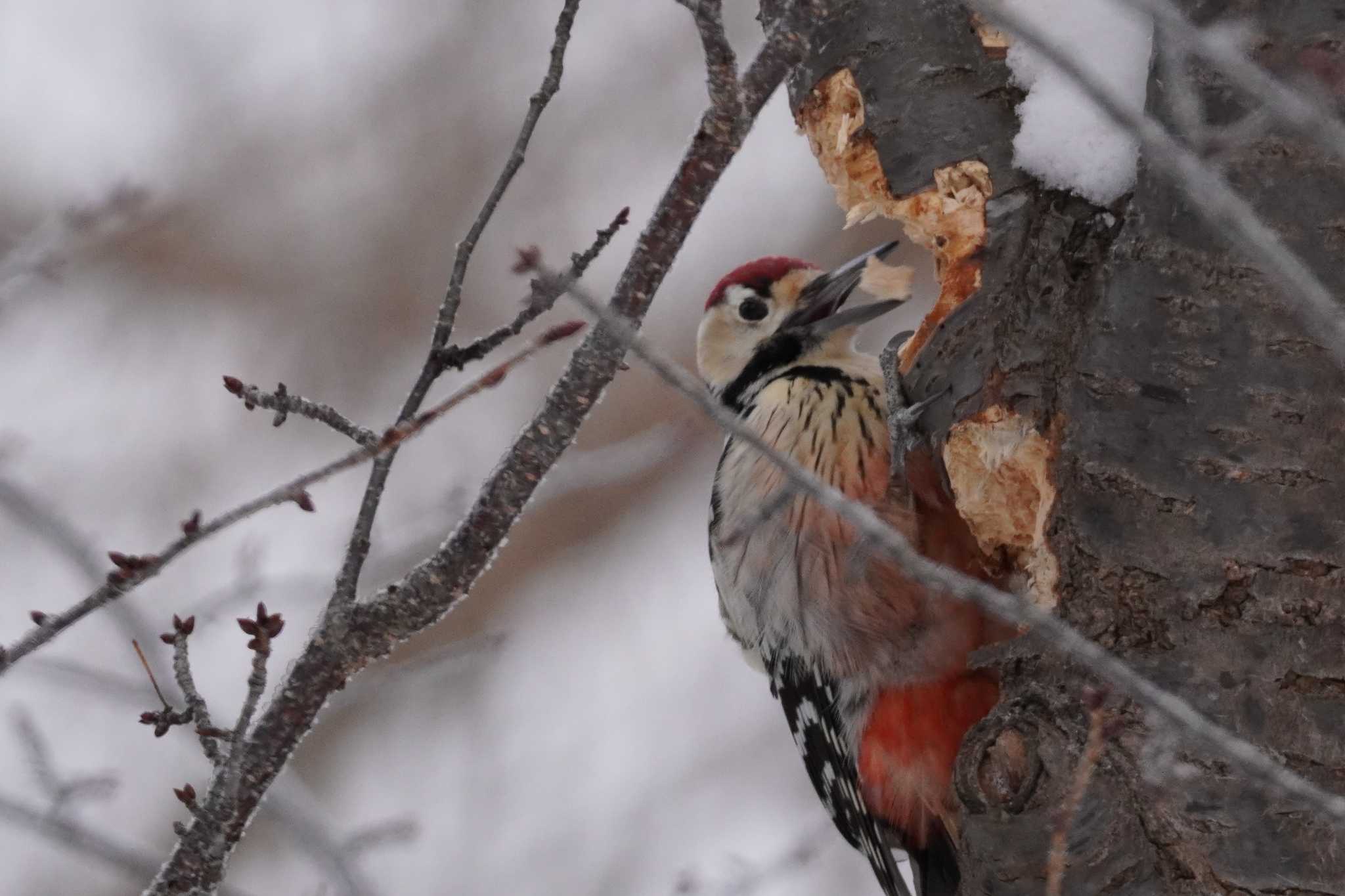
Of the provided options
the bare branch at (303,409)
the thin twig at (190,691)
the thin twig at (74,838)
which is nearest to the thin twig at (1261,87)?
the bare branch at (303,409)

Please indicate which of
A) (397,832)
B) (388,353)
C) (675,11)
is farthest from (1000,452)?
(675,11)

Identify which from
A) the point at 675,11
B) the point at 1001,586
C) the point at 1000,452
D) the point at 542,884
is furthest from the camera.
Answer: the point at 675,11

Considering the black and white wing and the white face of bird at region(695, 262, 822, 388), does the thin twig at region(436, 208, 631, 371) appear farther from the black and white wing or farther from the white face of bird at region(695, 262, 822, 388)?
the white face of bird at region(695, 262, 822, 388)

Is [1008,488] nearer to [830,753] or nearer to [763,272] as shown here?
[830,753]

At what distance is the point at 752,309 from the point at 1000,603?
2175 millimetres

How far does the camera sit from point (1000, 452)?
2.15m

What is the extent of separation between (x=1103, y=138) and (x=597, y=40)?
550cm

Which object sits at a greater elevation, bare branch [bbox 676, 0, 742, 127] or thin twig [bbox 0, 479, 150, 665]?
thin twig [bbox 0, 479, 150, 665]

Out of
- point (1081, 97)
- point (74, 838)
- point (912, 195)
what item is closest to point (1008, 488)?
point (912, 195)

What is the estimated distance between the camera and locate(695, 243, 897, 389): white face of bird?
127 inches

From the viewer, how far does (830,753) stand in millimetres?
2957

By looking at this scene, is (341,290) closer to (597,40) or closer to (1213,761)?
(597,40)

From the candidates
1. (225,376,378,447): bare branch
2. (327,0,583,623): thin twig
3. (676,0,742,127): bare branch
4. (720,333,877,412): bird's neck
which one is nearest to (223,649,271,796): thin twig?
(327,0,583,623): thin twig

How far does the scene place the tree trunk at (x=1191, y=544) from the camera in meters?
1.71
